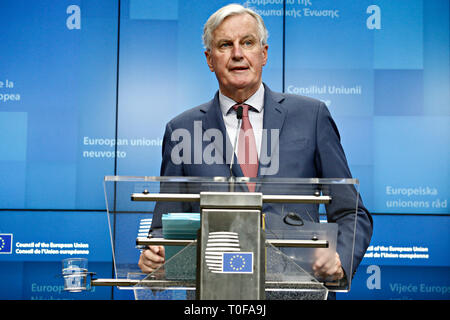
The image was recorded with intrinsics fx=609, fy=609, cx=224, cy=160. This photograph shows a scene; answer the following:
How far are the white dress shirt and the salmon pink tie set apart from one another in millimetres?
23

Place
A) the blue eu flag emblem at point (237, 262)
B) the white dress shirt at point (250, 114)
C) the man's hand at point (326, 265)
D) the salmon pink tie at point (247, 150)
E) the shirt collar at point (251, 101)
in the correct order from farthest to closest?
1. the shirt collar at point (251, 101)
2. the white dress shirt at point (250, 114)
3. the salmon pink tie at point (247, 150)
4. the man's hand at point (326, 265)
5. the blue eu flag emblem at point (237, 262)

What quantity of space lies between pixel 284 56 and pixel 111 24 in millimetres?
1413

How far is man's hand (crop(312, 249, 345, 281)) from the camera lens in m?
1.62

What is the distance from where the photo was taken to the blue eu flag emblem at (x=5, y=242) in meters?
4.69

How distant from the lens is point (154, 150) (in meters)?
4.81

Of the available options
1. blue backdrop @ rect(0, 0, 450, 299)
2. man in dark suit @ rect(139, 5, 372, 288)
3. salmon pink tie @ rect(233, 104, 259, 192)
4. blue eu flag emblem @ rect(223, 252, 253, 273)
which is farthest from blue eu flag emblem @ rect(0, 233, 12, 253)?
blue eu flag emblem @ rect(223, 252, 253, 273)

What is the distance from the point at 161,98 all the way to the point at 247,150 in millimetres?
2524

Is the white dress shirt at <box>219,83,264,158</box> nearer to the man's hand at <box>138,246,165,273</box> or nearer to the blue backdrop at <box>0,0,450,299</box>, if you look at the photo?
the man's hand at <box>138,246,165,273</box>

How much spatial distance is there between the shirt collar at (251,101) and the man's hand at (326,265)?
117cm

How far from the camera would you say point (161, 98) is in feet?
16.0

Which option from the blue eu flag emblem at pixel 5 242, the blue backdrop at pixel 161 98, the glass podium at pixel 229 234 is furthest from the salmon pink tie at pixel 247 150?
the blue eu flag emblem at pixel 5 242

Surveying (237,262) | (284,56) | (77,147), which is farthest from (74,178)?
(237,262)

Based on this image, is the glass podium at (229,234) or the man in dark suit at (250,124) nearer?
the glass podium at (229,234)

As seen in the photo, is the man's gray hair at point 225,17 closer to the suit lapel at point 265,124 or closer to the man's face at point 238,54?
the man's face at point 238,54
